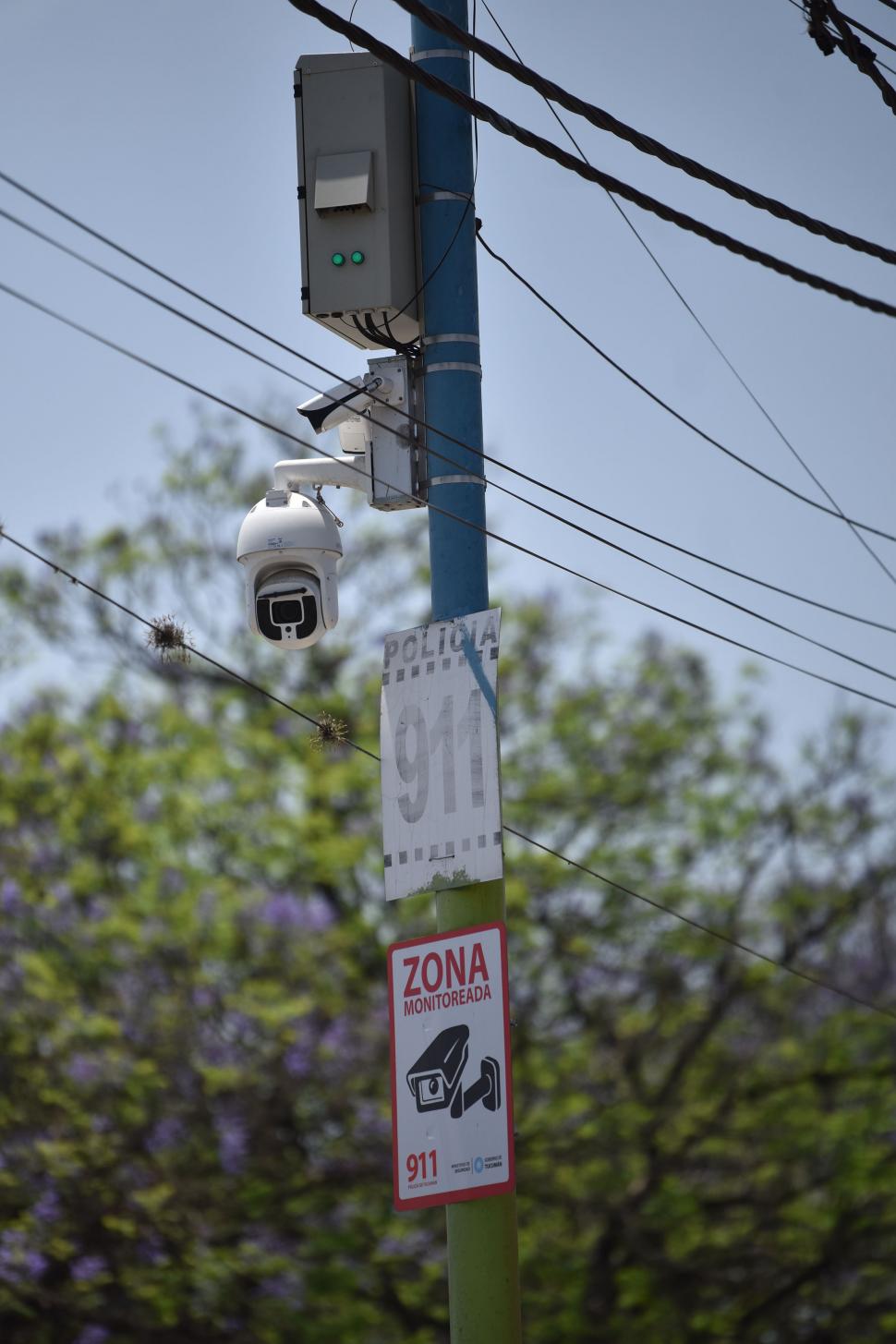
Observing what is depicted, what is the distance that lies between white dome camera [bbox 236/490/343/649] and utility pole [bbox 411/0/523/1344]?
446 mm

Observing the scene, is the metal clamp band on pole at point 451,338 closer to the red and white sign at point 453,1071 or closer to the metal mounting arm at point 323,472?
the metal mounting arm at point 323,472

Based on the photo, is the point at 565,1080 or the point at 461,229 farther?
the point at 565,1080

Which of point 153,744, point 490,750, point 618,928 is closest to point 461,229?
point 490,750

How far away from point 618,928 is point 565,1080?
4.44 ft

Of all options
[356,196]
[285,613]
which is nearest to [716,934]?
[285,613]

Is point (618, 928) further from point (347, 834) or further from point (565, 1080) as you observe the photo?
point (347, 834)

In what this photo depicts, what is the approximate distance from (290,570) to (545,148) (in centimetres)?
176

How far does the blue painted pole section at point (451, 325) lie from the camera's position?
21.4ft

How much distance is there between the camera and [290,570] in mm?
6828

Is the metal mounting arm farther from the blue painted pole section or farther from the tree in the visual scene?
the tree

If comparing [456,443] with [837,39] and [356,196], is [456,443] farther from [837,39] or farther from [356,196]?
[837,39]

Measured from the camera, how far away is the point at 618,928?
51.5ft

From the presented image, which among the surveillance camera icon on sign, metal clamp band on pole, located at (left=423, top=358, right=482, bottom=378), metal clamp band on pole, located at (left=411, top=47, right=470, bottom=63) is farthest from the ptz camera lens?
metal clamp band on pole, located at (left=411, top=47, right=470, bottom=63)

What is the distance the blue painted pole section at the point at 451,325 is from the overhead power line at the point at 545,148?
1.14 ft
